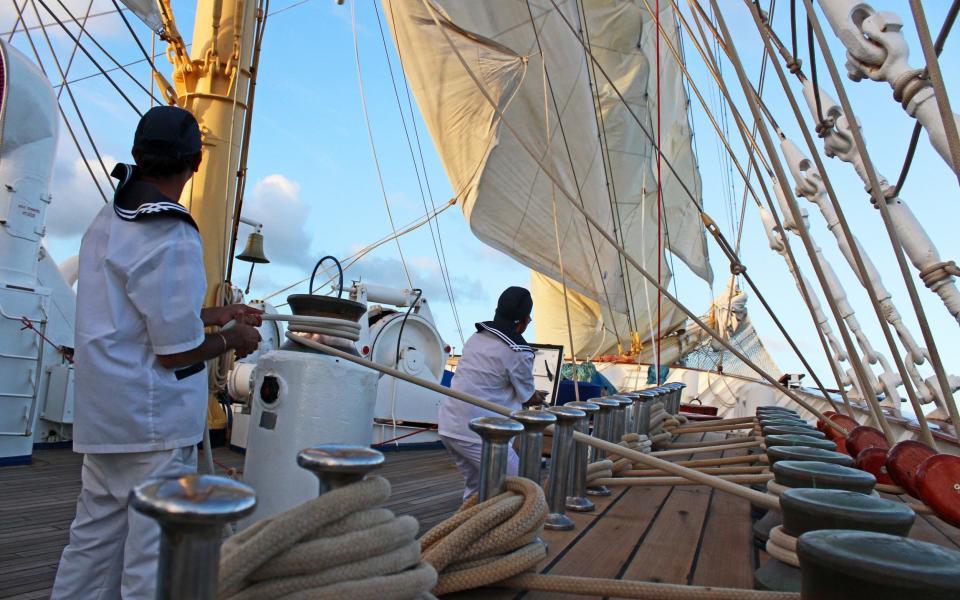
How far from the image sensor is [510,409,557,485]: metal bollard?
1498 mm

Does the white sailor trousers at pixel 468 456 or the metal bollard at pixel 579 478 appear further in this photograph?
the white sailor trousers at pixel 468 456

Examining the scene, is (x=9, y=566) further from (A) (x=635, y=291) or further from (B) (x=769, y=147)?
(A) (x=635, y=291)

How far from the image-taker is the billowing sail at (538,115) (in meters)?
10.3

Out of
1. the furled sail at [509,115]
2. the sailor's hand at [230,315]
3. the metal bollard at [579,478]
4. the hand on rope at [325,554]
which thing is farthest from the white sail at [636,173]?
the hand on rope at [325,554]

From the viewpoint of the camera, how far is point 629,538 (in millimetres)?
1782

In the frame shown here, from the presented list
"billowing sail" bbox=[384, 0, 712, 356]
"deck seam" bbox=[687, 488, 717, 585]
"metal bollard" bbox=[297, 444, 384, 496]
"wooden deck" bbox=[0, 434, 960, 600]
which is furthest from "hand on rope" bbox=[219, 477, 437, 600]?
"billowing sail" bbox=[384, 0, 712, 356]

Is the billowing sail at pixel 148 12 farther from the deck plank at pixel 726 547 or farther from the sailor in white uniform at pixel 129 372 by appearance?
the deck plank at pixel 726 547

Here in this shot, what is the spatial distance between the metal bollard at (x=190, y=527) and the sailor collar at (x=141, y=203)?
3.88ft

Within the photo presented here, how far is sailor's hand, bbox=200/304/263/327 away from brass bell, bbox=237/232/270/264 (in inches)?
196

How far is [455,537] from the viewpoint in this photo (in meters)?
1.21

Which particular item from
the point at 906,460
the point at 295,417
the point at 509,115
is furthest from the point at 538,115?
the point at 906,460

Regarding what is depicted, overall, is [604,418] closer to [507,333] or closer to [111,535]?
[507,333]

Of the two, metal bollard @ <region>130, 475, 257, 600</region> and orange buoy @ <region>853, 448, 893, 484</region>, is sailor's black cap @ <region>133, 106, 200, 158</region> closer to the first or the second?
metal bollard @ <region>130, 475, 257, 600</region>

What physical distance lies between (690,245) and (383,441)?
13284 mm
